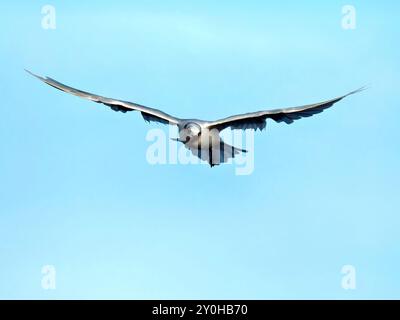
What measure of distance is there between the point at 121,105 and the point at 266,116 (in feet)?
7.71

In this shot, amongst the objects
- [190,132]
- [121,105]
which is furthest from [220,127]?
[121,105]

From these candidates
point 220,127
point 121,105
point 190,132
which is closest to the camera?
point 190,132

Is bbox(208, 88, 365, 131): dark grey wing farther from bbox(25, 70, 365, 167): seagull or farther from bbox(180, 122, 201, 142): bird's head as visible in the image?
bbox(180, 122, 201, 142): bird's head

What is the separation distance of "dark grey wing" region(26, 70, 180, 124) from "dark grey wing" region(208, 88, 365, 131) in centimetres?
79

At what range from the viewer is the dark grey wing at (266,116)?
633 inches

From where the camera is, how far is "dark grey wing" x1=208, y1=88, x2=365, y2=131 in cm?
1608

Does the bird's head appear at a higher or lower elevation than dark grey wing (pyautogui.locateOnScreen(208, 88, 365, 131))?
lower

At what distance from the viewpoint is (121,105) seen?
679 inches

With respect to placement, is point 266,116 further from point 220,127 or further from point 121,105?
point 121,105

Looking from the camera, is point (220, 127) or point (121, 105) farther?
point (121, 105)

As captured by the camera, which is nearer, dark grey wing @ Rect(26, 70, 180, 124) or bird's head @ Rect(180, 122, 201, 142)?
bird's head @ Rect(180, 122, 201, 142)

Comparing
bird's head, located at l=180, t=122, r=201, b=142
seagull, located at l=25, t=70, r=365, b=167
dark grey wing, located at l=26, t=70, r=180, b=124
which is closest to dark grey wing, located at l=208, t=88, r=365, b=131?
seagull, located at l=25, t=70, r=365, b=167

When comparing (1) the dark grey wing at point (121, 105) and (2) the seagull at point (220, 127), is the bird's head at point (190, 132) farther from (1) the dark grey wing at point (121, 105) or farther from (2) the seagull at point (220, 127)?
(1) the dark grey wing at point (121, 105)
